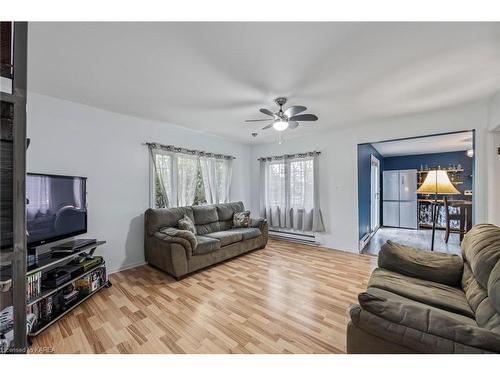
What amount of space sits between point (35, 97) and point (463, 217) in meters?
7.77

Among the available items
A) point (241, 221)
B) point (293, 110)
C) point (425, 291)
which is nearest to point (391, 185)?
point (241, 221)

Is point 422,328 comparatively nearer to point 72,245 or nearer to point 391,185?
point 72,245

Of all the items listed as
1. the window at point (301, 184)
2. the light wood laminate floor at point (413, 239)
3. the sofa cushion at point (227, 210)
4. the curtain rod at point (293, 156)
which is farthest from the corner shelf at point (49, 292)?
the light wood laminate floor at point (413, 239)

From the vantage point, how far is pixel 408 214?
6207 mm

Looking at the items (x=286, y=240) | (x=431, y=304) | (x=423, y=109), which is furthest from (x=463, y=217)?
(x=431, y=304)

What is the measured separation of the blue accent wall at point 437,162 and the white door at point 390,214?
1.21 meters

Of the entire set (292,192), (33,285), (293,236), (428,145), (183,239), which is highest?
(428,145)

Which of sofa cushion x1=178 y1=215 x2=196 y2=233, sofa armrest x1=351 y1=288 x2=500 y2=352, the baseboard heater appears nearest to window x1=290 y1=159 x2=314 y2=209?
the baseboard heater

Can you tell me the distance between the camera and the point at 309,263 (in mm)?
3426

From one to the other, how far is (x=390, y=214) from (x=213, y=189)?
5.66m

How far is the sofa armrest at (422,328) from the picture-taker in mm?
884

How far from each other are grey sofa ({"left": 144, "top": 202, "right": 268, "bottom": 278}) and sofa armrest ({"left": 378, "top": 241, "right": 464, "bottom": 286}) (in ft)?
7.25
